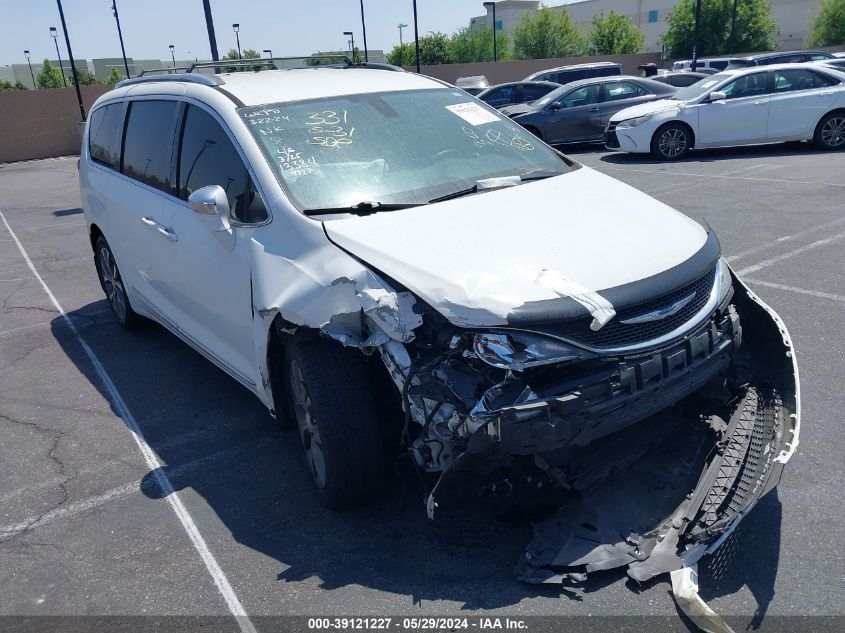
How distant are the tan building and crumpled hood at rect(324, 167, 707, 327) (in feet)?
177

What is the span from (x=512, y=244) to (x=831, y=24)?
62.7 meters

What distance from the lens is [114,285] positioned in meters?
6.28

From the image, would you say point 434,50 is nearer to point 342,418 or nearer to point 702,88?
point 702,88

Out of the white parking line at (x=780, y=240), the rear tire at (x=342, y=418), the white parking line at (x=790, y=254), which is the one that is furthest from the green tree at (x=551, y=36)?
the rear tire at (x=342, y=418)

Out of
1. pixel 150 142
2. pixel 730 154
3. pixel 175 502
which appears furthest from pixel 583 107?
pixel 175 502

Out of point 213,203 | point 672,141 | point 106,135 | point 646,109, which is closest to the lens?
point 213,203

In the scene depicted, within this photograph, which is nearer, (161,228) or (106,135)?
(161,228)

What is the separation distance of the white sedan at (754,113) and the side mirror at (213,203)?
1222 centimetres

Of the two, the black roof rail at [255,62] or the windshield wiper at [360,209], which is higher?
the black roof rail at [255,62]

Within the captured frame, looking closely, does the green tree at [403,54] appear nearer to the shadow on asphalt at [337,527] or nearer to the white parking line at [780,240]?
the white parking line at [780,240]

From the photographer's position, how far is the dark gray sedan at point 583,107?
16.9 m

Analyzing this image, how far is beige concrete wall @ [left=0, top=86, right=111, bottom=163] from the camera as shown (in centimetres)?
2706

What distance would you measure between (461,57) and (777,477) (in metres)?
72.2

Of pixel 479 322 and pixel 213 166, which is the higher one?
pixel 213 166
